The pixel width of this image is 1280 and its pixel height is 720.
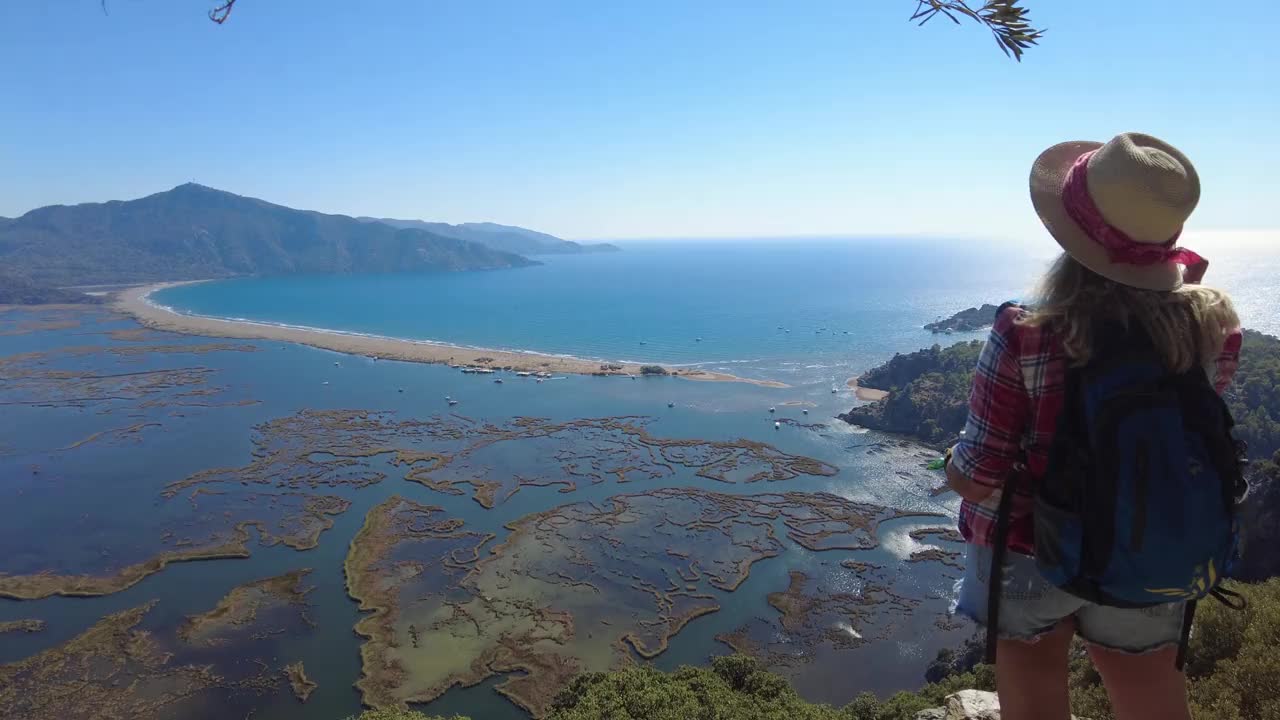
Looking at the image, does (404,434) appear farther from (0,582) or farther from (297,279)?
(297,279)

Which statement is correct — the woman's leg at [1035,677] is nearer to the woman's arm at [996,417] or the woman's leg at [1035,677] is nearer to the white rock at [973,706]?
the woman's arm at [996,417]

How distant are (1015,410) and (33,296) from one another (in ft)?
435

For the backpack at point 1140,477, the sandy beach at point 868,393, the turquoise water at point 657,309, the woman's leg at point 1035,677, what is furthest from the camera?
the turquoise water at point 657,309

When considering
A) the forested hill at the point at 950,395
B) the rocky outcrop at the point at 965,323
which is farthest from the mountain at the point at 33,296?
the rocky outcrop at the point at 965,323

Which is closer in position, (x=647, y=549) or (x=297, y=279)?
(x=647, y=549)

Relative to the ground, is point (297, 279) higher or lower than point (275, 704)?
higher

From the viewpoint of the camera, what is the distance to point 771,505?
96.0 feet

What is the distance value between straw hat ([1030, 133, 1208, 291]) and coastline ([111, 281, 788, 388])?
50219 millimetres

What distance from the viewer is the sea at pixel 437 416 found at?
19.9 metres

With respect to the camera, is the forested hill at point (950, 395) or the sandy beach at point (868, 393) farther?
the sandy beach at point (868, 393)

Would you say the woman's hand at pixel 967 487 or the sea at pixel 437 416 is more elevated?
the woman's hand at pixel 967 487

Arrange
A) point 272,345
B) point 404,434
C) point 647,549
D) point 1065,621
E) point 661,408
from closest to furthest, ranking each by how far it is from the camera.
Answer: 1. point 1065,621
2. point 647,549
3. point 404,434
4. point 661,408
5. point 272,345

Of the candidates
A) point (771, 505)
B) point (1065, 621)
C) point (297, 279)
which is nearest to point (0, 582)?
point (771, 505)

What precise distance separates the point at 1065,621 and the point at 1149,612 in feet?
0.71
